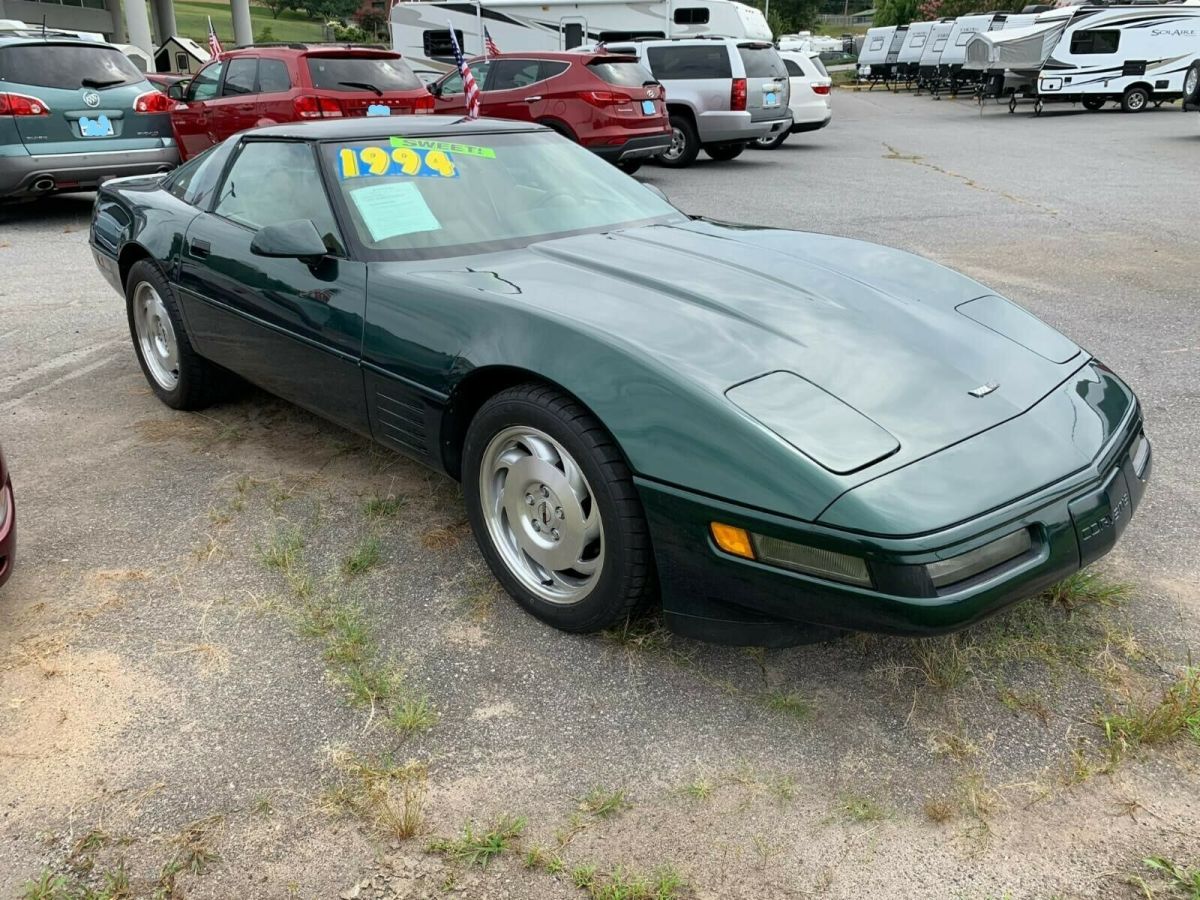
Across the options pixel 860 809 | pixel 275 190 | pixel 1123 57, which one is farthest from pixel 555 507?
pixel 1123 57

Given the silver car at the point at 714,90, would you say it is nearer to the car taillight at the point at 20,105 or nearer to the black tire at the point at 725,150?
the black tire at the point at 725,150

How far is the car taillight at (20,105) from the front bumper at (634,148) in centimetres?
542

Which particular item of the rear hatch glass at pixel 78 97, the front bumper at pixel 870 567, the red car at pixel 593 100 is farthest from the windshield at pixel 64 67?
the front bumper at pixel 870 567

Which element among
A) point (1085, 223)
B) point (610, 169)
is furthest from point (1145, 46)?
point (610, 169)

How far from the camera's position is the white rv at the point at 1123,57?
2080 centimetres

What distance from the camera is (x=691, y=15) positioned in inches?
682

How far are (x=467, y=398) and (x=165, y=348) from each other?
2249mm

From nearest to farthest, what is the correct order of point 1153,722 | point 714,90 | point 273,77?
1. point 1153,722
2. point 273,77
3. point 714,90

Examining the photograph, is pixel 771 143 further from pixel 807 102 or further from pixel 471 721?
pixel 471 721

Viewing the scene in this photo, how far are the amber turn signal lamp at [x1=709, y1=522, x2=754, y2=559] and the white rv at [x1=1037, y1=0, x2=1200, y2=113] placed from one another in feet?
77.5

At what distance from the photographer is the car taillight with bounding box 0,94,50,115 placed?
7.88 m

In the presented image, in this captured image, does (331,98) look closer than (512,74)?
Yes

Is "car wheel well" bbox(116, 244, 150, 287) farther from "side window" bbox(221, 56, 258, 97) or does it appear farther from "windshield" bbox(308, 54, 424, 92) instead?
"side window" bbox(221, 56, 258, 97)

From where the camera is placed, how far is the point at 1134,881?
1870 millimetres
